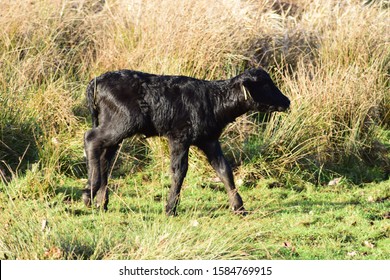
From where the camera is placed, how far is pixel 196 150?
1026cm

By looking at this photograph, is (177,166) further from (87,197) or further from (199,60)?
(199,60)

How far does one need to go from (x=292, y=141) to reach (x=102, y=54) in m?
3.28

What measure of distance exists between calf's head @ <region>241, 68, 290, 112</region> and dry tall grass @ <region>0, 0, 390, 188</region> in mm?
1510

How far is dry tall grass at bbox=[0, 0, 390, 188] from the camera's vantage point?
10.4m

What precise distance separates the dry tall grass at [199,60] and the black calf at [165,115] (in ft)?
4.05

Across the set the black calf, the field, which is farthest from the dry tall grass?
the black calf

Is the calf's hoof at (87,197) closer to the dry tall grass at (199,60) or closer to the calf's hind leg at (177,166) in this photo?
the calf's hind leg at (177,166)

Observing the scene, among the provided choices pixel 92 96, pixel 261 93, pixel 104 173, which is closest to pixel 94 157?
pixel 104 173

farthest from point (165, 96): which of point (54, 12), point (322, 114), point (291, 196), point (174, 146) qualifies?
point (54, 12)

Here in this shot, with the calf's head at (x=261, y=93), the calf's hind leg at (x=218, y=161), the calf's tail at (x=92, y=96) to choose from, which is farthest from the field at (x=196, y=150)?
the calf's head at (x=261, y=93)

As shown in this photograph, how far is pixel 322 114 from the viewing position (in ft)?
35.4

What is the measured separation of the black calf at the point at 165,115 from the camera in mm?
8531

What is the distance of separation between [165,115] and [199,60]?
2.74 m

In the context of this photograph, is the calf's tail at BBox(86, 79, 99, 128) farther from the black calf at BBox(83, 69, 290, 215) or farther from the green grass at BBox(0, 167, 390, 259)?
the green grass at BBox(0, 167, 390, 259)
